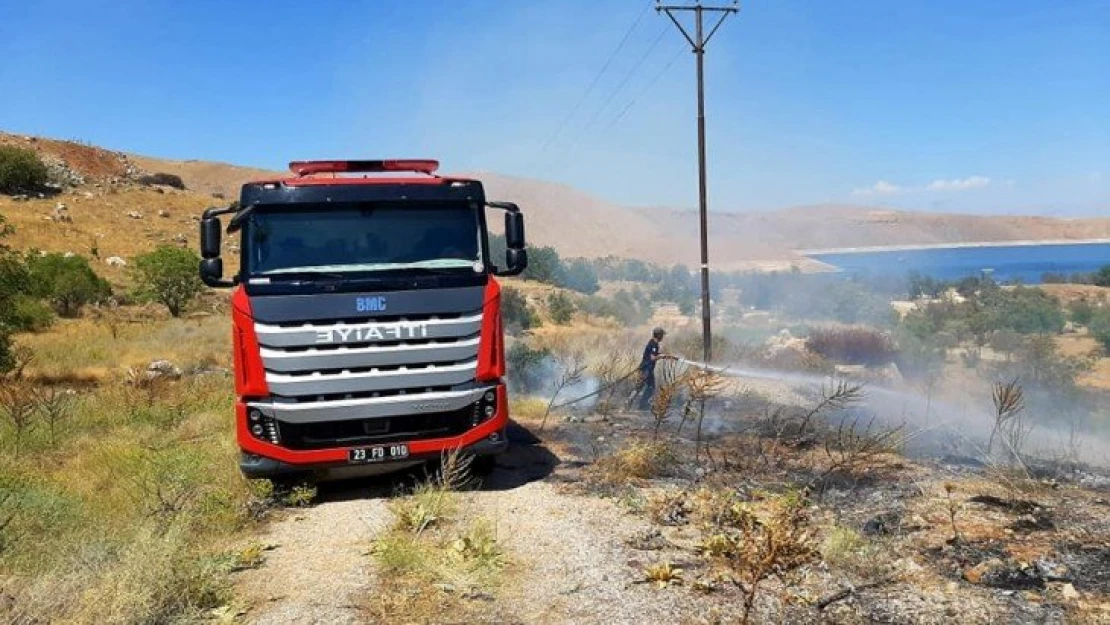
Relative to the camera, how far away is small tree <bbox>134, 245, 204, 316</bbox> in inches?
1199

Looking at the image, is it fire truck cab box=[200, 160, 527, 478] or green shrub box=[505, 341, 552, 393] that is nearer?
fire truck cab box=[200, 160, 527, 478]

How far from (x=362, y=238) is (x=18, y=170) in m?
51.3

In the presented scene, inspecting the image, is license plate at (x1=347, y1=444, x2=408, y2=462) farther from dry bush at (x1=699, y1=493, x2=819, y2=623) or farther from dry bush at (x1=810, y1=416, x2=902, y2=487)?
dry bush at (x1=810, y1=416, x2=902, y2=487)

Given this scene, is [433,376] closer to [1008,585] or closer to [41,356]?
[1008,585]

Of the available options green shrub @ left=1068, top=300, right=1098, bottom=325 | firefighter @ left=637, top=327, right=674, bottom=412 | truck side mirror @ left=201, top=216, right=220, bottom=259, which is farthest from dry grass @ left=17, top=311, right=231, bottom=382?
green shrub @ left=1068, top=300, right=1098, bottom=325

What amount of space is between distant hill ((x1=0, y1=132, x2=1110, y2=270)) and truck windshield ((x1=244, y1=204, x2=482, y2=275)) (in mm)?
37965

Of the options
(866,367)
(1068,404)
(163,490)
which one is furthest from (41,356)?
(1068,404)

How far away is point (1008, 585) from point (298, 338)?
18.9 ft

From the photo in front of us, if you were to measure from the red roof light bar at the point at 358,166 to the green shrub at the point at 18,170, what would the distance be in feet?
162

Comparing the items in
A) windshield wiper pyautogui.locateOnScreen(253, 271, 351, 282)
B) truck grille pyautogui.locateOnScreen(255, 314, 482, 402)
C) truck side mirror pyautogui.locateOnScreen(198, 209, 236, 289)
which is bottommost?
truck grille pyautogui.locateOnScreen(255, 314, 482, 402)

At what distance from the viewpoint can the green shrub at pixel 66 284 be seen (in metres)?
28.8

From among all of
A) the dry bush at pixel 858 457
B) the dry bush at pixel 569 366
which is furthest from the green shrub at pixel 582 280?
the dry bush at pixel 858 457

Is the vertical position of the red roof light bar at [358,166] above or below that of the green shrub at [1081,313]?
above

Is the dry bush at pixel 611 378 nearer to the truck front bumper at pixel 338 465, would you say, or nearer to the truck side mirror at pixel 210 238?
the truck front bumper at pixel 338 465
